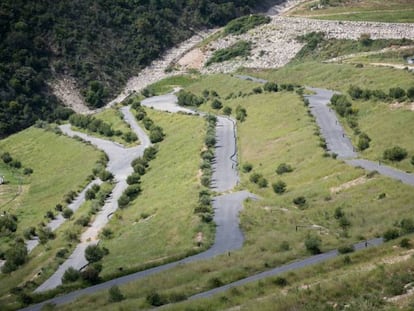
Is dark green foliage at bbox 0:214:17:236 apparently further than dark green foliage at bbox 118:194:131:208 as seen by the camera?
Yes

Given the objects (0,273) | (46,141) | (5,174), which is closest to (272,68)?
(46,141)

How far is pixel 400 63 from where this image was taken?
122 meters

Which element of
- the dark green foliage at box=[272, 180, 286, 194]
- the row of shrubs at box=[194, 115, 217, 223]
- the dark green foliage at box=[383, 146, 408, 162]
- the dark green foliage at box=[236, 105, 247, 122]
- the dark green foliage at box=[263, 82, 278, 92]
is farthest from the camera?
the dark green foliage at box=[263, 82, 278, 92]

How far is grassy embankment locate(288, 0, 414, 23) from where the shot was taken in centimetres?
16962

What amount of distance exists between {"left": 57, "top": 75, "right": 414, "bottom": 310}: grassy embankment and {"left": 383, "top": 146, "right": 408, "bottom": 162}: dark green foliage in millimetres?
4637

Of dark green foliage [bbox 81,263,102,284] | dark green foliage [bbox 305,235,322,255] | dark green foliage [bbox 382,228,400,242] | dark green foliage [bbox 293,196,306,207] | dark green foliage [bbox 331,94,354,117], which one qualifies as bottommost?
dark green foliage [bbox 331,94,354,117]

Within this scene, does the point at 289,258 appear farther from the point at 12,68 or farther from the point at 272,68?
the point at 12,68

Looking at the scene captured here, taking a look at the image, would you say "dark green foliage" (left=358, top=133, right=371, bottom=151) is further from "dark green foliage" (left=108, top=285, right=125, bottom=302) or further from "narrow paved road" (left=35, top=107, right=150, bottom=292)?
"dark green foliage" (left=108, top=285, right=125, bottom=302)

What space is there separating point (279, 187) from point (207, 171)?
16.8m

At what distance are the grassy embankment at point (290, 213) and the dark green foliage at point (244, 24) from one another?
347ft

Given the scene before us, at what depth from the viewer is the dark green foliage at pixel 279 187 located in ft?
211

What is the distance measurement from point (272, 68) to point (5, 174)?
2984 inches

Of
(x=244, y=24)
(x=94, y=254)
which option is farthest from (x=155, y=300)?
(x=244, y=24)

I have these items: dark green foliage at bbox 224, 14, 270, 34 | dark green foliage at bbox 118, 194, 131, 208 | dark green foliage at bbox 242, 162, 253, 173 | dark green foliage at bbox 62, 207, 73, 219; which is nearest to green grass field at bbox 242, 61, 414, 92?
dark green foliage at bbox 242, 162, 253, 173
